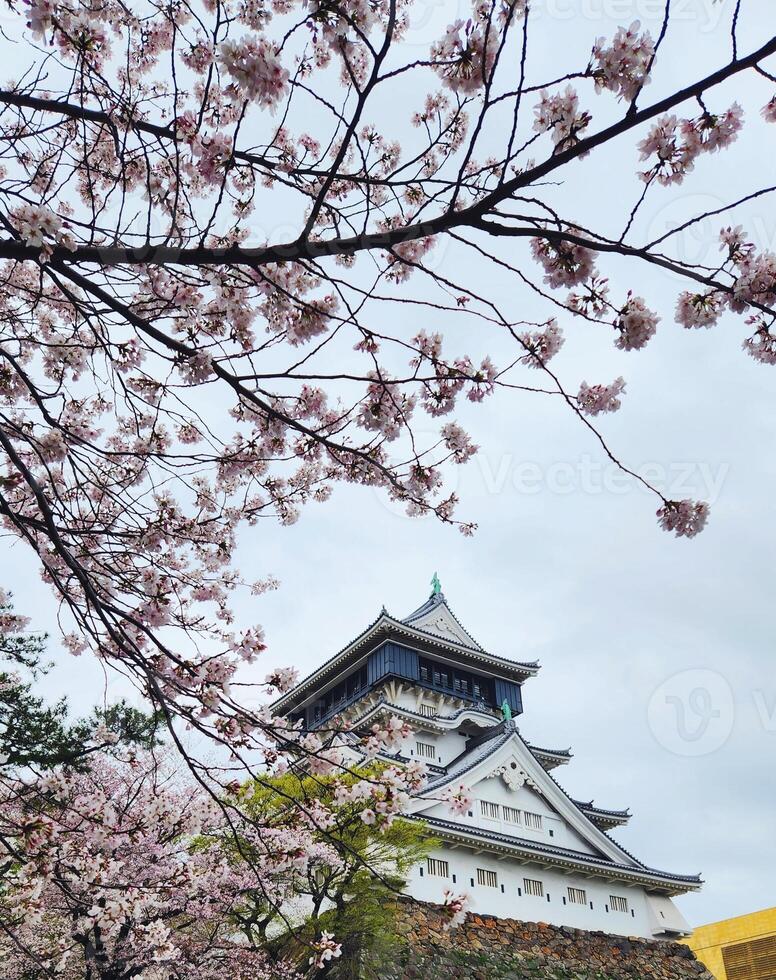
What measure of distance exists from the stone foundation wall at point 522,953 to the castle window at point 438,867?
3.44 ft

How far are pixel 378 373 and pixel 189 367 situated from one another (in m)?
1.13

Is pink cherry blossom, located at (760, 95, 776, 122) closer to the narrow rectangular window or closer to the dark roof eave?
the narrow rectangular window

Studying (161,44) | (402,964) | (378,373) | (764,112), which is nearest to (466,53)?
(764,112)

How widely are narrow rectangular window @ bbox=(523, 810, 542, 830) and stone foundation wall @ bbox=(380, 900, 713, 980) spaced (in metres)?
2.54

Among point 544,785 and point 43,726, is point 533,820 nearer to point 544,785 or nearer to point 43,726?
point 544,785

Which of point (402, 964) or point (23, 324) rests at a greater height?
point (23, 324)

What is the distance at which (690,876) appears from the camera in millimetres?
21516

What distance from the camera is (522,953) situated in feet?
55.2

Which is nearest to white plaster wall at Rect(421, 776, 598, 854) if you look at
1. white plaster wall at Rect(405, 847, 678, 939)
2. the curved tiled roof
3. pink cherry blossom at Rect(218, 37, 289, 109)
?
the curved tiled roof

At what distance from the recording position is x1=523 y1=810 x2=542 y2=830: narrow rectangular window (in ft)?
66.9

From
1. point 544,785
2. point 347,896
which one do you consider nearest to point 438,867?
point 347,896

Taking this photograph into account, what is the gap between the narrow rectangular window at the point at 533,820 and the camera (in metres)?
20.4

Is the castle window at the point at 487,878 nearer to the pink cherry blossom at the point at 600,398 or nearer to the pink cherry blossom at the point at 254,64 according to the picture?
the pink cherry blossom at the point at 600,398

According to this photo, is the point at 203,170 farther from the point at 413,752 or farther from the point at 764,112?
the point at 413,752
